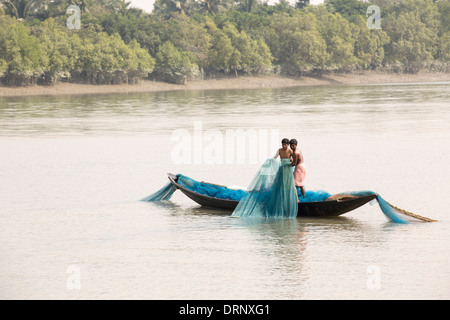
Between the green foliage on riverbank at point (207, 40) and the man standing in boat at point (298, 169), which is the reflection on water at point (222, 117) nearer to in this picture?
the man standing in boat at point (298, 169)

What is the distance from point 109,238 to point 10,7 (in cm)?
9619

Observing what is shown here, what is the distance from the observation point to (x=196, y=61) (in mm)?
108750

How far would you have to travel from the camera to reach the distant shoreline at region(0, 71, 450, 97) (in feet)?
289

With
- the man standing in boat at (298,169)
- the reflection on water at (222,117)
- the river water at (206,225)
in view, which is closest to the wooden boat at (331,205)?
the river water at (206,225)

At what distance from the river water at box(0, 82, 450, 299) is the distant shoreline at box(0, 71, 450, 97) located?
5257cm

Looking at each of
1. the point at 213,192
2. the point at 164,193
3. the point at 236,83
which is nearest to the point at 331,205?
the point at 213,192

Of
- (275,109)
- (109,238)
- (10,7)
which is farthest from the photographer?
(10,7)

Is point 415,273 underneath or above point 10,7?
underneath

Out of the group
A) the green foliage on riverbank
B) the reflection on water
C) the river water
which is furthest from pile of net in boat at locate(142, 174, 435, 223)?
the green foliage on riverbank

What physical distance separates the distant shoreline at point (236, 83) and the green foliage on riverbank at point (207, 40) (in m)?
1.38

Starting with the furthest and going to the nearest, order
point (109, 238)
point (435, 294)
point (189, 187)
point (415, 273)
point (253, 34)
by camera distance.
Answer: point (253, 34), point (189, 187), point (109, 238), point (415, 273), point (435, 294)

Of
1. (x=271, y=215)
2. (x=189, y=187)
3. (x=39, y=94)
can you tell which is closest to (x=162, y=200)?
(x=189, y=187)

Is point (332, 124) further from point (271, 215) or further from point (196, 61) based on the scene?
point (196, 61)

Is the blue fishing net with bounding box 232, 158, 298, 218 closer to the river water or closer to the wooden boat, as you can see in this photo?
the wooden boat
